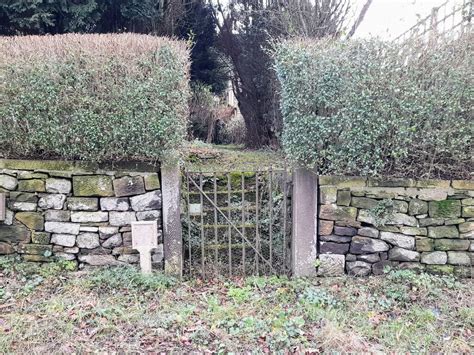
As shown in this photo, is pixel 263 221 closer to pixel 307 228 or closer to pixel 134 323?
pixel 307 228

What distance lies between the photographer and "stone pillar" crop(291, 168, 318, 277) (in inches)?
133

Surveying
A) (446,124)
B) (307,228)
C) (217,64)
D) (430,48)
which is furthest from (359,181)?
(217,64)

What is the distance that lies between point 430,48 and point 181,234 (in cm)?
296

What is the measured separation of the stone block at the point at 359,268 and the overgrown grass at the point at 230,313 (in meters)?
0.08

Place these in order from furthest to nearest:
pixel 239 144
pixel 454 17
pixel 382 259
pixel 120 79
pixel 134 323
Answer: pixel 239 144
pixel 454 17
pixel 382 259
pixel 120 79
pixel 134 323

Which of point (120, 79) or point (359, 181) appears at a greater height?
point (120, 79)

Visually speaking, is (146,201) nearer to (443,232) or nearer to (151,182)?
(151,182)

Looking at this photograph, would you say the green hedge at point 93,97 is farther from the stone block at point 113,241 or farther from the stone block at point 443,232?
the stone block at point 443,232

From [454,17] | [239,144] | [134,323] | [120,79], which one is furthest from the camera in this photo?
[239,144]

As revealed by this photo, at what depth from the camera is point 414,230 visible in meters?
3.35

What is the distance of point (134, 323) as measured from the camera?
107 inches

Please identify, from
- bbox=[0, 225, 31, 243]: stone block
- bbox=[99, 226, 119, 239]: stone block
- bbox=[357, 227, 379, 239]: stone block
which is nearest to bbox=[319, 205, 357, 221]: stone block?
bbox=[357, 227, 379, 239]: stone block

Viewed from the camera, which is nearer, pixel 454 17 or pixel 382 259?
pixel 382 259

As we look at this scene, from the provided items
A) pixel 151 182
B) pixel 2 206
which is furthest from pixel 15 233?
pixel 151 182
